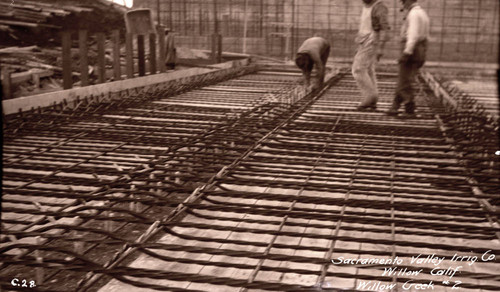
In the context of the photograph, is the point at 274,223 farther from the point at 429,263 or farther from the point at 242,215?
the point at 429,263

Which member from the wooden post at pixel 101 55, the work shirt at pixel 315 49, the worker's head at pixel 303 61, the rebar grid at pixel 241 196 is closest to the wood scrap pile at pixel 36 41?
the wooden post at pixel 101 55

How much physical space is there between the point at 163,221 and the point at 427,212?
1363 mm

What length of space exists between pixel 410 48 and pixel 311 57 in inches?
94.5

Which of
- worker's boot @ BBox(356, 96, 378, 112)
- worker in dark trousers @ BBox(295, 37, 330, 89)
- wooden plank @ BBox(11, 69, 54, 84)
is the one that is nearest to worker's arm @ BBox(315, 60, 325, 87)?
worker in dark trousers @ BBox(295, 37, 330, 89)

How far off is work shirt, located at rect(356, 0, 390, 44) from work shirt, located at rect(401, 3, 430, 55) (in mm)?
347

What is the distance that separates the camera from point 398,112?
22.3 feet

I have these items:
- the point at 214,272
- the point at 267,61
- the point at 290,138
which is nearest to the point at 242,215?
the point at 214,272

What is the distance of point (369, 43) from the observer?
6.94 metres

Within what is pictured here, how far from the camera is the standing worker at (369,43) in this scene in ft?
22.2

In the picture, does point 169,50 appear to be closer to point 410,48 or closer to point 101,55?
point 101,55

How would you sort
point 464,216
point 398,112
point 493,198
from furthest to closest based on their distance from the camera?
point 398,112 < point 493,198 < point 464,216

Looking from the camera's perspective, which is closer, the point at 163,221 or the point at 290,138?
the point at 163,221

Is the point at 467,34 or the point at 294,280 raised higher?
the point at 467,34

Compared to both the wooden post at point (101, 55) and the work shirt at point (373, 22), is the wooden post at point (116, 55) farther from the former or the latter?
the work shirt at point (373, 22)
